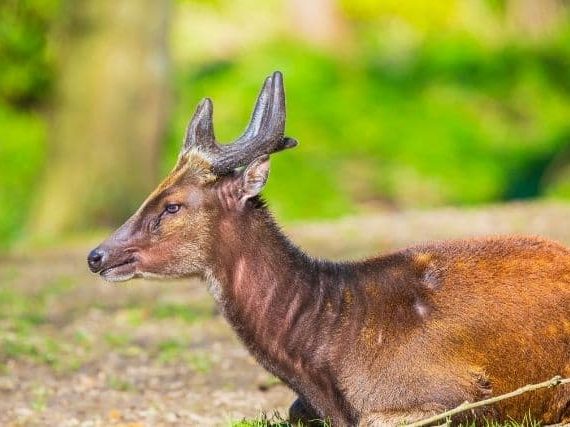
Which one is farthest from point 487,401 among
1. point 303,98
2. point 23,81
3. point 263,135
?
point 303,98

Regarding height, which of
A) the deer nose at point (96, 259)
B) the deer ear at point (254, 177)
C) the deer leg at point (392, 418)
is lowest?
the deer leg at point (392, 418)

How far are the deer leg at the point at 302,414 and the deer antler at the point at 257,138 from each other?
4.09ft

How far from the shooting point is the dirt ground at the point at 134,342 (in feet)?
28.3

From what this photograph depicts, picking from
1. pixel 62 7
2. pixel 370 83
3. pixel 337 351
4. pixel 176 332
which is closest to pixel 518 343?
pixel 337 351

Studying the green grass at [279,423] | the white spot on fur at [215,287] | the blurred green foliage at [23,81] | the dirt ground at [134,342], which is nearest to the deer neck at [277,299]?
the white spot on fur at [215,287]

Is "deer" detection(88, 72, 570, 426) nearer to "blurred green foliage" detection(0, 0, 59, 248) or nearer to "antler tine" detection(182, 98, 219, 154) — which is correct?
"antler tine" detection(182, 98, 219, 154)

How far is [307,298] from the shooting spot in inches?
278

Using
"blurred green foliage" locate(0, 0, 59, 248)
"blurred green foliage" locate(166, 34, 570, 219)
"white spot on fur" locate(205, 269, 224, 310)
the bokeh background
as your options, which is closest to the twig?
"white spot on fur" locate(205, 269, 224, 310)

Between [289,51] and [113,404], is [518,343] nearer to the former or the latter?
[113,404]

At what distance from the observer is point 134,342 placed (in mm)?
10727

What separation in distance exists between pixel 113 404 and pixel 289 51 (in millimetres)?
19267

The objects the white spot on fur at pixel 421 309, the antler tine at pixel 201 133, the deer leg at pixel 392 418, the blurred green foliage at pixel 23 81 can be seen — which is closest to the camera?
the deer leg at pixel 392 418

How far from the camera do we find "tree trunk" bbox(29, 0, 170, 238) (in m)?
17.2

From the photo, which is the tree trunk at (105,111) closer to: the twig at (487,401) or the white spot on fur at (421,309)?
the white spot on fur at (421,309)
